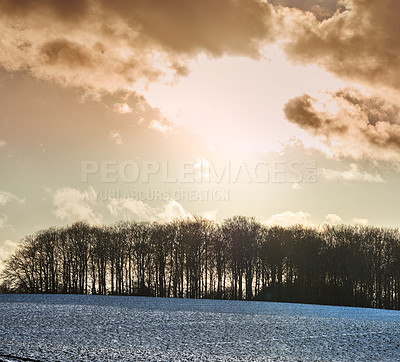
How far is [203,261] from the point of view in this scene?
65.8 metres

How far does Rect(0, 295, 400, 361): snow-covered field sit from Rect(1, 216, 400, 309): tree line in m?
40.3

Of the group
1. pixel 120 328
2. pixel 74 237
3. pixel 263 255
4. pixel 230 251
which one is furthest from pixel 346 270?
pixel 120 328

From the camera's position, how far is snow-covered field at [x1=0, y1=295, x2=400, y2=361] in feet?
45.4

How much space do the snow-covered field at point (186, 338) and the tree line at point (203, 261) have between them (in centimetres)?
4033

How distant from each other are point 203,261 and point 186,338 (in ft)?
162

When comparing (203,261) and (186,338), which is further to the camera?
(203,261)

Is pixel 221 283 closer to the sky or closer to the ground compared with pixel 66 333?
closer to the ground

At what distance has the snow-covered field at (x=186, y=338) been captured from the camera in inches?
545

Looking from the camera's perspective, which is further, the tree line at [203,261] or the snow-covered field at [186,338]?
the tree line at [203,261]

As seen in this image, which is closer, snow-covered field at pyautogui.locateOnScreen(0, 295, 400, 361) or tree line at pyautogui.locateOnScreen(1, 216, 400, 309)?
Result: snow-covered field at pyautogui.locateOnScreen(0, 295, 400, 361)

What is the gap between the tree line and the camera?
209 ft

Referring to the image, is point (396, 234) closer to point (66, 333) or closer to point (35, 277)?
point (35, 277)

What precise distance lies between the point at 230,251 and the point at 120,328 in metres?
47.3

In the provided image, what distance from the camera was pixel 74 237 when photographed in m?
66.5
